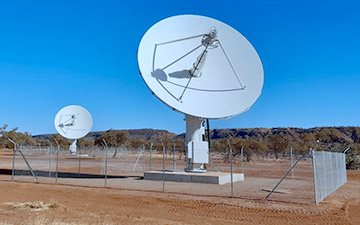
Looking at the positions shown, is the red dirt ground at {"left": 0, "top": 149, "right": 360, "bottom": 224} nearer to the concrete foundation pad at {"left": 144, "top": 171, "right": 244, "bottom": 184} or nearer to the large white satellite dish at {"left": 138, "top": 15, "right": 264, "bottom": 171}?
the concrete foundation pad at {"left": 144, "top": 171, "right": 244, "bottom": 184}

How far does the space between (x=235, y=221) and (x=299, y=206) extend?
4030mm

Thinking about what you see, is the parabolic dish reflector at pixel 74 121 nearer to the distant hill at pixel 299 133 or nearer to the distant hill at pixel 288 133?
the distant hill at pixel 288 133

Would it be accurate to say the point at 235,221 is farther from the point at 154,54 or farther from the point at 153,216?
the point at 154,54

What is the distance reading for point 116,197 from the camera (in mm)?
14211

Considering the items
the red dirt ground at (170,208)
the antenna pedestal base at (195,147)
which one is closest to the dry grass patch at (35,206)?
the red dirt ground at (170,208)

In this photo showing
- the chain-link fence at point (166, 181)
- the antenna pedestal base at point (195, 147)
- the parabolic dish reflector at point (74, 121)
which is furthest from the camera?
the parabolic dish reflector at point (74, 121)

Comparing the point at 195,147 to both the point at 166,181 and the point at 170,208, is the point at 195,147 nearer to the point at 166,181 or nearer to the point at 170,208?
the point at 166,181

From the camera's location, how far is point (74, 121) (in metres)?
56.1

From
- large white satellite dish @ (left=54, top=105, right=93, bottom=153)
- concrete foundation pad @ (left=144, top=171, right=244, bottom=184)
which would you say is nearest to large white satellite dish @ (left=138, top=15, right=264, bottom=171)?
concrete foundation pad @ (left=144, top=171, right=244, bottom=184)

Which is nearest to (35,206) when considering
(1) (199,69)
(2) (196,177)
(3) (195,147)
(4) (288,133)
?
(2) (196,177)

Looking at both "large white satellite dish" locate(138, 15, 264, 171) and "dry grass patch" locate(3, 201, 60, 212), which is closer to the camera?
"dry grass patch" locate(3, 201, 60, 212)

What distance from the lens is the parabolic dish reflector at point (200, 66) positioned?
20328mm

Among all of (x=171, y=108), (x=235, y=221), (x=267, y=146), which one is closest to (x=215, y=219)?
(x=235, y=221)

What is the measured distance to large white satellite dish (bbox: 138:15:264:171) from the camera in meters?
20.4
